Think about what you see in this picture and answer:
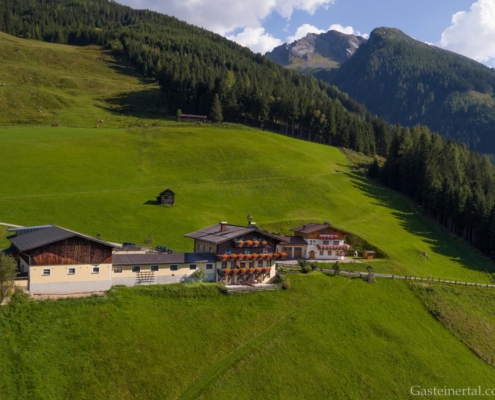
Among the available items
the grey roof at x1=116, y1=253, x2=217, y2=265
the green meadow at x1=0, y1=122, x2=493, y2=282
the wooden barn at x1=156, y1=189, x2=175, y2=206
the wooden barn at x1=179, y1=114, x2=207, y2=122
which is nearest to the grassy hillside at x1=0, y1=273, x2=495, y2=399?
the grey roof at x1=116, y1=253, x2=217, y2=265

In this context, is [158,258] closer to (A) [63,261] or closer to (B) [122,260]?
(B) [122,260]

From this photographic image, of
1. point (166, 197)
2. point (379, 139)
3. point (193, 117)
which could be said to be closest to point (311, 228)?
point (166, 197)

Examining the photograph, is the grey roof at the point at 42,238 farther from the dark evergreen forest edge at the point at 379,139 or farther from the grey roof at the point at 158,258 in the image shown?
the dark evergreen forest edge at the point at 379,139

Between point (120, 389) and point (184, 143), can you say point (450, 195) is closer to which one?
point (184, 143)

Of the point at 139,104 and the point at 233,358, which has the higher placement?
the point at 139,104

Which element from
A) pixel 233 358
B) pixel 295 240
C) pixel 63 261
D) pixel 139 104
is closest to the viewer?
pixel 233 358

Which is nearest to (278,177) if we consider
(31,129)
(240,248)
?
Result: (240,248)

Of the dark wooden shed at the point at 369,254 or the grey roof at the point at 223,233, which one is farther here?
the dark wooden shed at the point at 369,254

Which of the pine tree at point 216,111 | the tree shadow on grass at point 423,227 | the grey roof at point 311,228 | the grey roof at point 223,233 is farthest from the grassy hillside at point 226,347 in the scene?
the pine tree at point 216,111
